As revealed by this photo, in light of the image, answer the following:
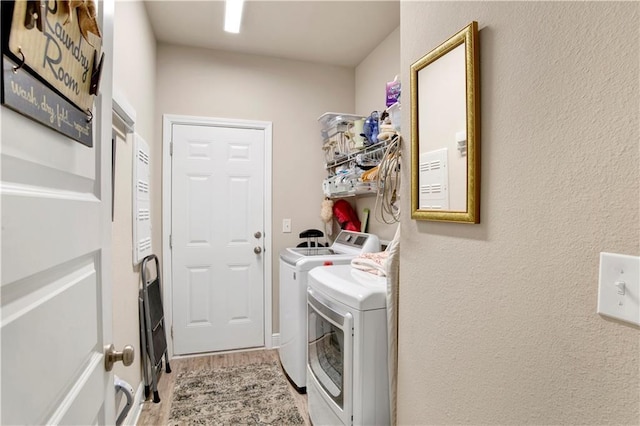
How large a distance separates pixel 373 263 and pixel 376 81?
182cm

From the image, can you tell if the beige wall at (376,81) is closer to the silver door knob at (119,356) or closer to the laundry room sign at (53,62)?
the silver door knob at (119,356)

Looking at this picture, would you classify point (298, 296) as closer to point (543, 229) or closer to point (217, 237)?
point (217, 237)

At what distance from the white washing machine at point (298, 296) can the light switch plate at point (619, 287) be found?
1.79 m

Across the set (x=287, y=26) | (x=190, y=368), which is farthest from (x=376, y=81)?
(x=190, y=368)

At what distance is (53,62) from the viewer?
559 mm

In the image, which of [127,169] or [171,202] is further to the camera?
[171,202]

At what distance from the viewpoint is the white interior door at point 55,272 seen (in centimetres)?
46

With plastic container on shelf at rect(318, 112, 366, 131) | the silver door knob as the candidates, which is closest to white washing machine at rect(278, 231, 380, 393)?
plastic container on shelf at rect(318, 112, 366, 131)

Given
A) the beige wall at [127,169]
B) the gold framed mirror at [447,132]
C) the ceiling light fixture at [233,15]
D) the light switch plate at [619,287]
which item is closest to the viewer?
the light switch plate at [619,287]

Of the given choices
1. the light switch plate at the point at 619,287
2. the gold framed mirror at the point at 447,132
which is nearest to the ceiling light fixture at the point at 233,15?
the gold framed mirror at the point at 447,132

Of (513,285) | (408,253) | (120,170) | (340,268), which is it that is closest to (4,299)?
(513,285)

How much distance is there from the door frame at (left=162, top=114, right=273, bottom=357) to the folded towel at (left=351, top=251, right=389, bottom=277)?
4.56ft

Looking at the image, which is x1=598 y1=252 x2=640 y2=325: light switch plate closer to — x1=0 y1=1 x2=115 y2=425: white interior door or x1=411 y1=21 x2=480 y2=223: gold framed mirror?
x1=411 y1=21 x2=480 y2=223: gold framed mirror

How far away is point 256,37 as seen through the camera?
9.07 feet
